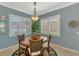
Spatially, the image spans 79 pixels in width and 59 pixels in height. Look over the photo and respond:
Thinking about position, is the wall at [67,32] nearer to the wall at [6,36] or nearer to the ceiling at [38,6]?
the ceiling at [38,6]

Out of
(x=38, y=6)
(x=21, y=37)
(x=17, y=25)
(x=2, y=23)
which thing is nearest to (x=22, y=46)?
(x=21, y=37)

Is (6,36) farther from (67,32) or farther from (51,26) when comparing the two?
(67,32)

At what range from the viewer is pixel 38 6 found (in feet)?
4.01

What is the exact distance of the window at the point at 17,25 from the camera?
1.22m

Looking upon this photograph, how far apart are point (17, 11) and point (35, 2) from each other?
262mm

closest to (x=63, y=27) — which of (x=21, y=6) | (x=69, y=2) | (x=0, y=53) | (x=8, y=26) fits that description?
(x=69, y=2)

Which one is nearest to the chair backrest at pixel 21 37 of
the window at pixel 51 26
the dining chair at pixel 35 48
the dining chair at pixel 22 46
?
the dining chair at pixel 22 46

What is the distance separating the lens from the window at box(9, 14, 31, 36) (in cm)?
122

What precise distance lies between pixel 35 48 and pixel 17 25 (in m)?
0.38

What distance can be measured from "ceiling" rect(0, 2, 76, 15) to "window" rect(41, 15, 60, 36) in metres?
0.12

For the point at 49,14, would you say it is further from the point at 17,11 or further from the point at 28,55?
the point at 28,55

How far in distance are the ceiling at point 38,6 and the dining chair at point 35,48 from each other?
1.24 ft

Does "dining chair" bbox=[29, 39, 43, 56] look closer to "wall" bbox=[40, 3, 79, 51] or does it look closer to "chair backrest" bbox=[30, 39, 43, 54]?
"chair backrest" bbox=[30, 39, 43, 54]

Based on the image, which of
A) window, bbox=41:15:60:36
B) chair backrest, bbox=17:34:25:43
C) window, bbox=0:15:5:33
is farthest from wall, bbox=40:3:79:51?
window, bbox=0:15:5:33
